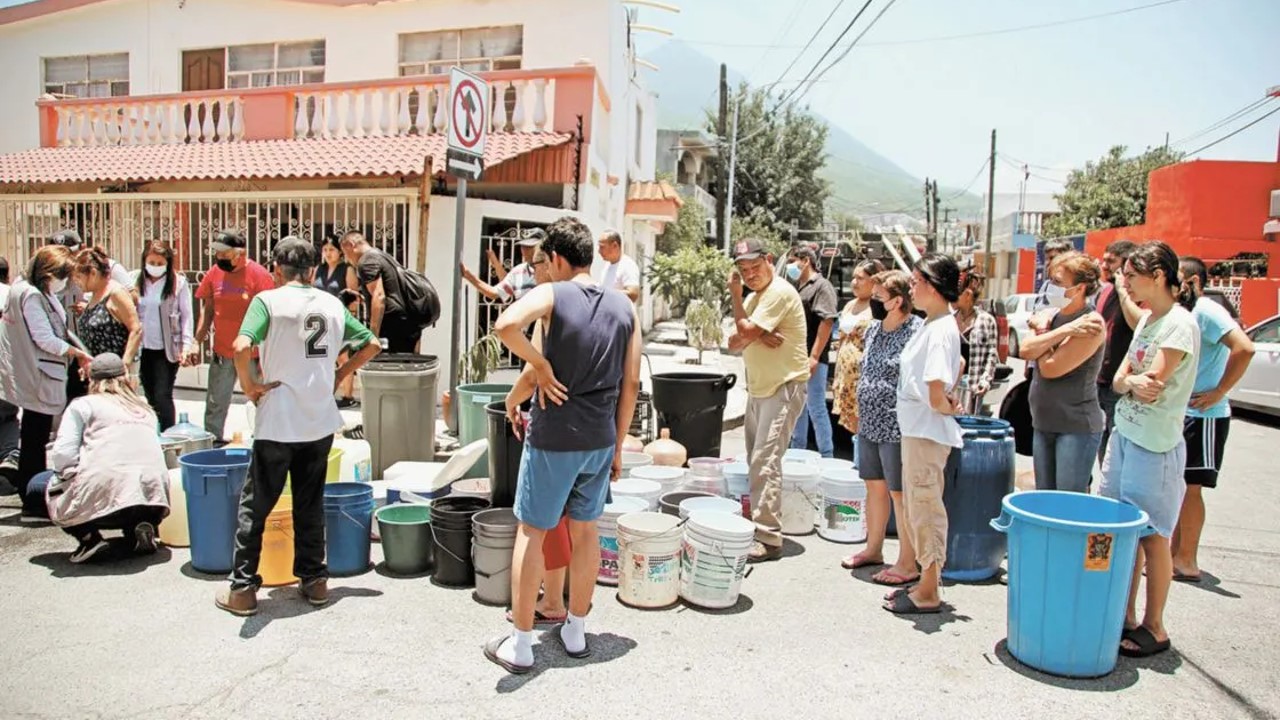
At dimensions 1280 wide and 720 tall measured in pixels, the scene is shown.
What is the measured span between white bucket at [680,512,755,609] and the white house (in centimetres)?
653

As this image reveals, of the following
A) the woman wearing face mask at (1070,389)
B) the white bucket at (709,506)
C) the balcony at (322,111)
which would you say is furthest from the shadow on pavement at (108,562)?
the balcony at (322,111)

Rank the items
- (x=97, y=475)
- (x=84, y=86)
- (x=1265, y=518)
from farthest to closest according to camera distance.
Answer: (x=84, y=86), (x=1265, y=518), (x=97, y=475)

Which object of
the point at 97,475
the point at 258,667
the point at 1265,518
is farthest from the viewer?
the point at 1265,518

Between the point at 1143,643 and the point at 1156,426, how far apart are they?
1.01 metres

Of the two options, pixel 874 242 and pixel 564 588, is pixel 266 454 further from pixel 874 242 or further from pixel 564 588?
pixel 874 242

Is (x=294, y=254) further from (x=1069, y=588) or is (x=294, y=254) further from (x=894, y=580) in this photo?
(x=1069, y=588)

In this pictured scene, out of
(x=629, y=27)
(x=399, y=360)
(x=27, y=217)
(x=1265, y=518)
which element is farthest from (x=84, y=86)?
(x=1265, y=518)

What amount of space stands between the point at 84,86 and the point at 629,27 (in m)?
11.2

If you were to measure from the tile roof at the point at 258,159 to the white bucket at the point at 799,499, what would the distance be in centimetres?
573

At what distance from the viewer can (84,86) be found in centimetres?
1906

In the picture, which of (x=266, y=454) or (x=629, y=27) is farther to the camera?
(x=629, y=27)

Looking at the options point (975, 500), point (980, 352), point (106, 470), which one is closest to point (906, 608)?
point (975, 500)

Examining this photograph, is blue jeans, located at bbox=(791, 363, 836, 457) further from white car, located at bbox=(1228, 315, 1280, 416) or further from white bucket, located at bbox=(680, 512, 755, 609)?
white car, located at bbox=(1228, 315, 1280, 416)

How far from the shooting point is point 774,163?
43125 mm
